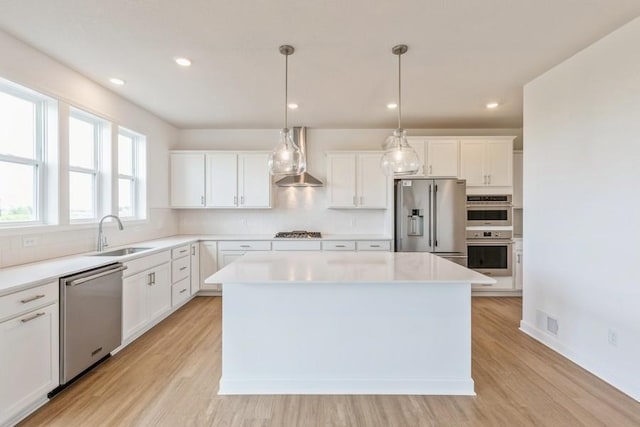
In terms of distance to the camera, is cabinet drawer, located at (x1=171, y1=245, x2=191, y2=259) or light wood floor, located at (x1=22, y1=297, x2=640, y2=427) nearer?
light wood floor, located at (x1=22, y1=297, x2=640, y2=427)

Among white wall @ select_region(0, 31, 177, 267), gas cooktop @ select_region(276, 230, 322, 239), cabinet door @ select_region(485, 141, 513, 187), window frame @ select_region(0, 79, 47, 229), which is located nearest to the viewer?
white wall @ select_region(0, 31, 177, 267)

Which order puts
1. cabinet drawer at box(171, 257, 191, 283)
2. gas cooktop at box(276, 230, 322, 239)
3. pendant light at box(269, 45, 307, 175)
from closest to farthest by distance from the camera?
1. pendant light at box(269, 45, 307, 175)
2. cabinet drawer at box(171, 257, 191, 283)
3. gas cooktop at box(276, 230, 322, 239)

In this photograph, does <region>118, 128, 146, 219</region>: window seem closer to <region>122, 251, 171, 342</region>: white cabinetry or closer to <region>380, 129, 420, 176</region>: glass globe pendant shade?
<region>122, 251, 171, 342</region>: white cabinetry

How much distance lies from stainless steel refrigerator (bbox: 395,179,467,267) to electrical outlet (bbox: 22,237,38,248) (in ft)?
13.1

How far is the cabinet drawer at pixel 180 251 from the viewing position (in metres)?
3.80

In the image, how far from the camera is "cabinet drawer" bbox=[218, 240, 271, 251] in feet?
14.7

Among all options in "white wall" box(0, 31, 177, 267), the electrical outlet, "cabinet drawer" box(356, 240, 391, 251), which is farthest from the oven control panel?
the electrical outlet

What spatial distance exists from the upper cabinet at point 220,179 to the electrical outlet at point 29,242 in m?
2.30

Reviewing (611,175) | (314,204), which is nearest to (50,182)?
(314,204)

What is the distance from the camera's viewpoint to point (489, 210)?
4.42m

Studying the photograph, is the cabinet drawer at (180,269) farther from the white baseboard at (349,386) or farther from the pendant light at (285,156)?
the pendant light at (285,156)

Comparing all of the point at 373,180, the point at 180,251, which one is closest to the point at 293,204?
the point at 373,180

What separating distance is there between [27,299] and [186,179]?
3.11m

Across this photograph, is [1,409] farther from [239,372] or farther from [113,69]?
[113,69]
